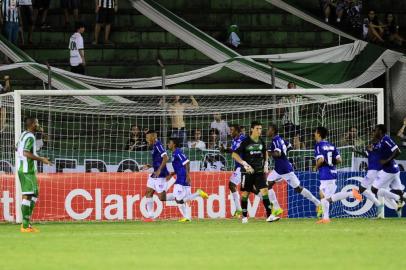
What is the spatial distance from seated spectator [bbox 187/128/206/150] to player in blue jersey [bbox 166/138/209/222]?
182 cm

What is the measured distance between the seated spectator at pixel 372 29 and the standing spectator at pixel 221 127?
27.5 feet

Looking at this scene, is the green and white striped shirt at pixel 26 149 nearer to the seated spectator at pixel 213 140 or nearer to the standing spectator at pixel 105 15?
the seated spectator at pixel 213 140

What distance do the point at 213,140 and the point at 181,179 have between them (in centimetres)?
240

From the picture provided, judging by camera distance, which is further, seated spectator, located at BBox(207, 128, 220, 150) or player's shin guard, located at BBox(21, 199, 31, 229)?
seated spectator, located at BBox(207, 128, 220, 150)

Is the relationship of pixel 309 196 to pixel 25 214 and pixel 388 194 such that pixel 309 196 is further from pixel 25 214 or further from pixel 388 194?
pixel 25 214

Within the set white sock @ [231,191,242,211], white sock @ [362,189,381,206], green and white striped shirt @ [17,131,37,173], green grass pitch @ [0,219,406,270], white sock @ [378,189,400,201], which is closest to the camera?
green grass pitch @ [0,219,406,270]

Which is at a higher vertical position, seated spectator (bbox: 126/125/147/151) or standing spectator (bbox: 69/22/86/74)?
standing spectator (bbox: 69/22/86/74)

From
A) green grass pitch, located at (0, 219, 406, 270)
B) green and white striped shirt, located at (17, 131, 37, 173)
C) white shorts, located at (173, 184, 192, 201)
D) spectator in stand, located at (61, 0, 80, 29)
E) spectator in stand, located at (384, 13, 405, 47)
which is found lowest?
green grass pitch, located at (0, 219, 406, 270)

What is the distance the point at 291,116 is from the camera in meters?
28.2

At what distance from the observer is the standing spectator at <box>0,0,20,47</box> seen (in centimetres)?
3197

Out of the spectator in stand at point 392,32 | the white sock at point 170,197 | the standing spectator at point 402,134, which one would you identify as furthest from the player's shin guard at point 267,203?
the spectator in stand at point 392,32

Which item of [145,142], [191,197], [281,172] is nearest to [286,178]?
[281,172]

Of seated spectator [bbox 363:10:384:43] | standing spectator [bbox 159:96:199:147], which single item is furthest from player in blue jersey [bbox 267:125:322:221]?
seated spectator [bbox 363:10:384:43]

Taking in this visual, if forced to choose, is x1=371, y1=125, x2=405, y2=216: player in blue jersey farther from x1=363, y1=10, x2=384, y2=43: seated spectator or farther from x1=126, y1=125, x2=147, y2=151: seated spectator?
x1=363, y1=10, x2=384, y2=43: seated spectator
